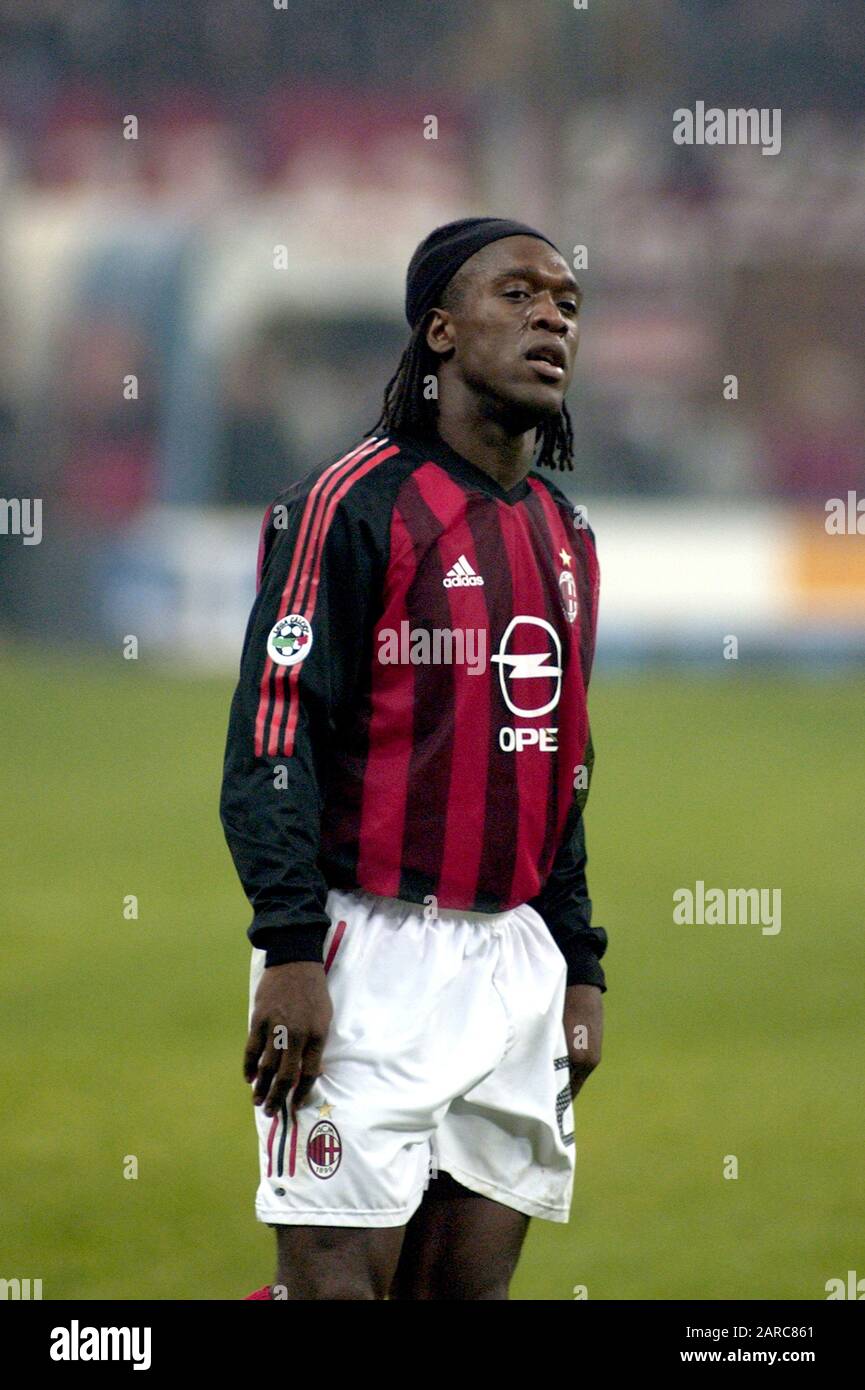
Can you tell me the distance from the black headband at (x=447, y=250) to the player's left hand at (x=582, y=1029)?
1.08 metres

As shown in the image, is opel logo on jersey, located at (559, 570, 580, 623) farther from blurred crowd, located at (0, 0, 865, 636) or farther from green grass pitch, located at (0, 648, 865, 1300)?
blurred crowd, located at (0, 0, 865, 636)

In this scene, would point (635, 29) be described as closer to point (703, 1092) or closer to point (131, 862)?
point (131, 862)

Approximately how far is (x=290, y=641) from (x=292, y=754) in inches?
6.3

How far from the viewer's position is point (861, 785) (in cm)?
1233

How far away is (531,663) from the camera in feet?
10.1

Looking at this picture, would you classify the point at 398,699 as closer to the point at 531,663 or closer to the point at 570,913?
the point at 531,663

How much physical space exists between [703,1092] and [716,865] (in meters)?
3.67

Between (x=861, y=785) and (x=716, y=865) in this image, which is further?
(x=861, y=785)

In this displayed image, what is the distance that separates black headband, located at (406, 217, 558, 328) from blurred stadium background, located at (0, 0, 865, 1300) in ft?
7.33

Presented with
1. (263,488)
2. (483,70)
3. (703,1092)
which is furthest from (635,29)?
(703,1092)

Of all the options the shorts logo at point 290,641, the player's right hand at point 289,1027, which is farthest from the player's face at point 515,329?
the player's right hand at point 289,1027

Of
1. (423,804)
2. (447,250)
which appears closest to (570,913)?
(423,804)

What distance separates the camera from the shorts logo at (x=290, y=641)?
291 centimetres

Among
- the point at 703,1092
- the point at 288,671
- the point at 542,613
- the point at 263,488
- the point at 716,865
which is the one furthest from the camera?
the point at 263,488
